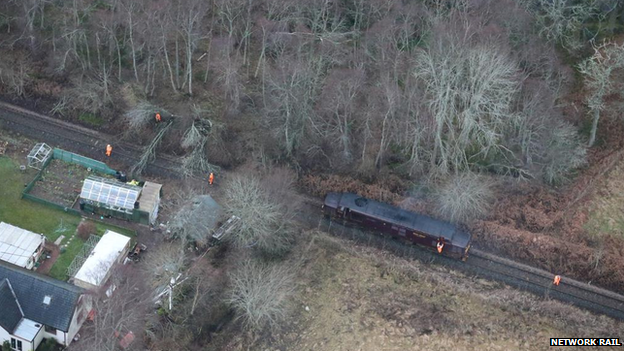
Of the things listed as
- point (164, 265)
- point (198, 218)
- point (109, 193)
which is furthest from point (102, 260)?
point (198, 218)

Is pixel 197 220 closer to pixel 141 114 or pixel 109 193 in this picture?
pixel 109 193

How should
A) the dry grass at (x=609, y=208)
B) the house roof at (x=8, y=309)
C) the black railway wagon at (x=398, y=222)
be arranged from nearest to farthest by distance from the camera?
the house roof at (x=8, y=309) → the black railway wagon at (x=398, y=222) → the dry grass at (x=609, y=208)

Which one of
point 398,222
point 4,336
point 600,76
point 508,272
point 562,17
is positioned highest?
point 562,17

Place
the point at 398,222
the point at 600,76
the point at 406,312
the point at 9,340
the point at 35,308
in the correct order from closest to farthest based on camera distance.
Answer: the point at 9,340 → the point at 35,308 → the point at 406,312 → the point at 398,222 → the point at 600,76

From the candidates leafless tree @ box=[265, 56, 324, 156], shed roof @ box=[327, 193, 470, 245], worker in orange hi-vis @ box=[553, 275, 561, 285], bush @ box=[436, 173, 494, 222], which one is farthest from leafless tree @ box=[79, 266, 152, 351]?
worker in orange hi-vis @ box=[553, 275, 561, 285]

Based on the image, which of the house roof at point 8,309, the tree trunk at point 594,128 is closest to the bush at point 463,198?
the tree trunk at point 594,128

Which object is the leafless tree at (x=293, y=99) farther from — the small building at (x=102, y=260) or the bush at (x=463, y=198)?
the small building at (x=102, y=260)
